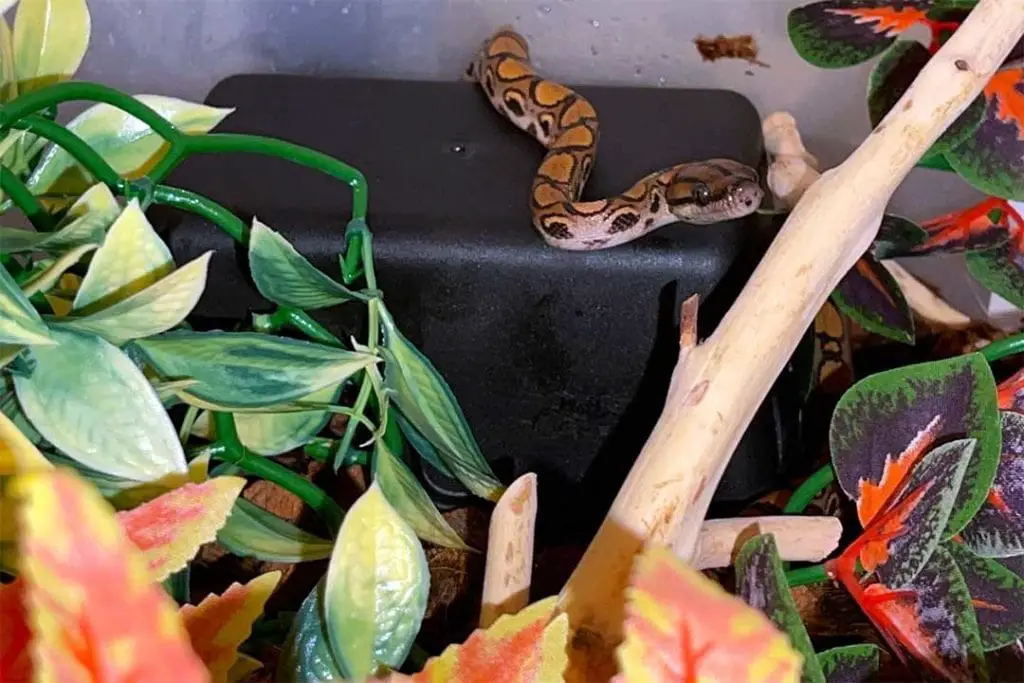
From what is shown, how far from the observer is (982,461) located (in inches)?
24.1

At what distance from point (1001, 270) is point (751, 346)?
1.05ft

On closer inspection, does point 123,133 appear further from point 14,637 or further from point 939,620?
point 939,620

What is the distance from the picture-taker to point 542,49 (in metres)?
1.26

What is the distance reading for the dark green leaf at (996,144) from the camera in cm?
72

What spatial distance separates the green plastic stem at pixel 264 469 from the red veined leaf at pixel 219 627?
0.65ft

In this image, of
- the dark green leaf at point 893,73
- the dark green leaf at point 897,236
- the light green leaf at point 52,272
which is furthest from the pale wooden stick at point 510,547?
the dark green leaf at point 893,73

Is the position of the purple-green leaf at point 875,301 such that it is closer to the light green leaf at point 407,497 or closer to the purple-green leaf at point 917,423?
the purple-green leaf at point 917,423

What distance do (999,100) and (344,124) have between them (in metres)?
0.58

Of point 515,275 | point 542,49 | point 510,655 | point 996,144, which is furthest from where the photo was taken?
point 542,49

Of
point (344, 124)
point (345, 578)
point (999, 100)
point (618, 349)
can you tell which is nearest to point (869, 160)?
point (999, 100)

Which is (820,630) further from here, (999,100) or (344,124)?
(344,124)

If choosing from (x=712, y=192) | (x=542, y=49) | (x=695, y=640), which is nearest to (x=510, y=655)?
(x=695, y=640)

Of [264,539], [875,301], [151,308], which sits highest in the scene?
[151,308]

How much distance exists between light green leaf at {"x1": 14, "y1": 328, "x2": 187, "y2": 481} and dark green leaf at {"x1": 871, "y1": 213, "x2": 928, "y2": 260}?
1.75 ft
